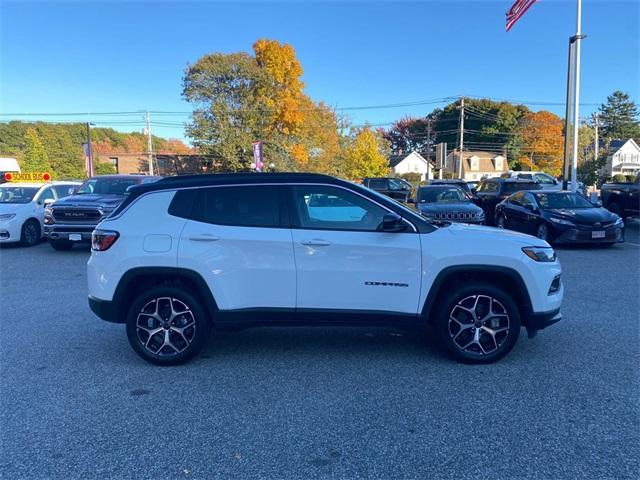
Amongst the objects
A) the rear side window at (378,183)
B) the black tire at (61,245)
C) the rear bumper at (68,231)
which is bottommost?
the black tire at (61,245)

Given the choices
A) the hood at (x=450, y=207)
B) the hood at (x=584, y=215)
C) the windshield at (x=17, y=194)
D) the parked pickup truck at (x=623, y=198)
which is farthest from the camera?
the parked pickup truck at (x=623, y=198)

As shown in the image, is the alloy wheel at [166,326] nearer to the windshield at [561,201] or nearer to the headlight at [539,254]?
the headlight at [539,254]

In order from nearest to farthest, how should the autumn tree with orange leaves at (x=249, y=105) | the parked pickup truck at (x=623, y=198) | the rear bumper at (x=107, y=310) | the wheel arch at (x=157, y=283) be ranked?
the wheel arch at (x=157, y=283) < the rear bumper at (x=107, y=310) < the parked pickup truck at (x=623, y=198) < the autumn tree with orange leaves at (x=249, y=105)

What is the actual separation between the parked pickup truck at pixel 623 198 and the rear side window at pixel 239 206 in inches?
575

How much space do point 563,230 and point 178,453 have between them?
1114 cm

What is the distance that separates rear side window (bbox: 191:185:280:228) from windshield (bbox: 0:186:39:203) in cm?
1107

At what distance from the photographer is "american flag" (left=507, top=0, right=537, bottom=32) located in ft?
58.4

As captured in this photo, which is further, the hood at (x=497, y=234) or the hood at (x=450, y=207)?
the hood at (x=450, y=207)

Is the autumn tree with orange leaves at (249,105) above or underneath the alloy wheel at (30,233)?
above


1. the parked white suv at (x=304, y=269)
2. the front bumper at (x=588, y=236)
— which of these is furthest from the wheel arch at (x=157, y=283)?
the front bumper at (x=588, y=236)

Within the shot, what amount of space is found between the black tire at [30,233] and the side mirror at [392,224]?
39.1 feet

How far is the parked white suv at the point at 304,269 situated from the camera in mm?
4520

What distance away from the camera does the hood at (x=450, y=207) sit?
12694 mm

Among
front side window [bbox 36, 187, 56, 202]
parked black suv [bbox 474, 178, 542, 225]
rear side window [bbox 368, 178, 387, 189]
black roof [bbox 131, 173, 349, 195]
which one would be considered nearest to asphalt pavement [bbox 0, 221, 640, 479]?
black roof [bbox 131, 173, 349, 195]
